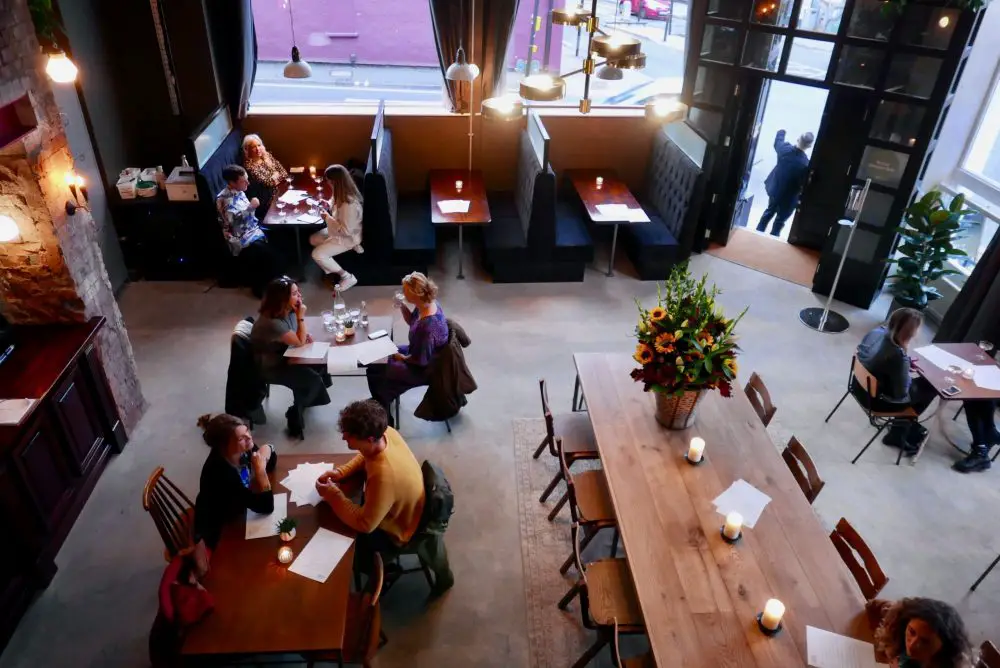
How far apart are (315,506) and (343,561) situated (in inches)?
13.7

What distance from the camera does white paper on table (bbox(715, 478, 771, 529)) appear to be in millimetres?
3230

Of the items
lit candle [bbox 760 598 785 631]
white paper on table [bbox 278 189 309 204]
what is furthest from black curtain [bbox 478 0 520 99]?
lit candle [bbox 760 598 785 631]

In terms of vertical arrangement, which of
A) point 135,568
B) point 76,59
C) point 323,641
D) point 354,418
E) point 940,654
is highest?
point 76,59

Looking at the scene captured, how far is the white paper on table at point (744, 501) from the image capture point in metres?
3.23

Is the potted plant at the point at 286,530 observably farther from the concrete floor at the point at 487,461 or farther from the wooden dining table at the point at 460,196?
the wooden dining table at the point at 460,196

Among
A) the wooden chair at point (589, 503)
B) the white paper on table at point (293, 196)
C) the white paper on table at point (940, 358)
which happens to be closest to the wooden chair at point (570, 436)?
the wooden chair at point (589, 503)

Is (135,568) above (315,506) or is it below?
below

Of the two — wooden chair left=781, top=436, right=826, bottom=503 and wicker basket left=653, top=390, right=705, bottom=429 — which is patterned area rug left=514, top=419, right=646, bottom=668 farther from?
wooden chair left=781, top=436, right=826, bottom=503

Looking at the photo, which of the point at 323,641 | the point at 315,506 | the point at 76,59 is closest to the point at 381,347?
the point at 315,506

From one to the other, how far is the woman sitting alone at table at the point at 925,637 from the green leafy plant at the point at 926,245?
3999 millimetres

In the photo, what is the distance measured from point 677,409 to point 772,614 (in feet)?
3.94

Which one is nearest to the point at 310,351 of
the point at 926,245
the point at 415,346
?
the point at 415,346

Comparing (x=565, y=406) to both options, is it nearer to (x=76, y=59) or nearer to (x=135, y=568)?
(x=135, y=568)

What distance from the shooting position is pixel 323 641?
2.70 m
